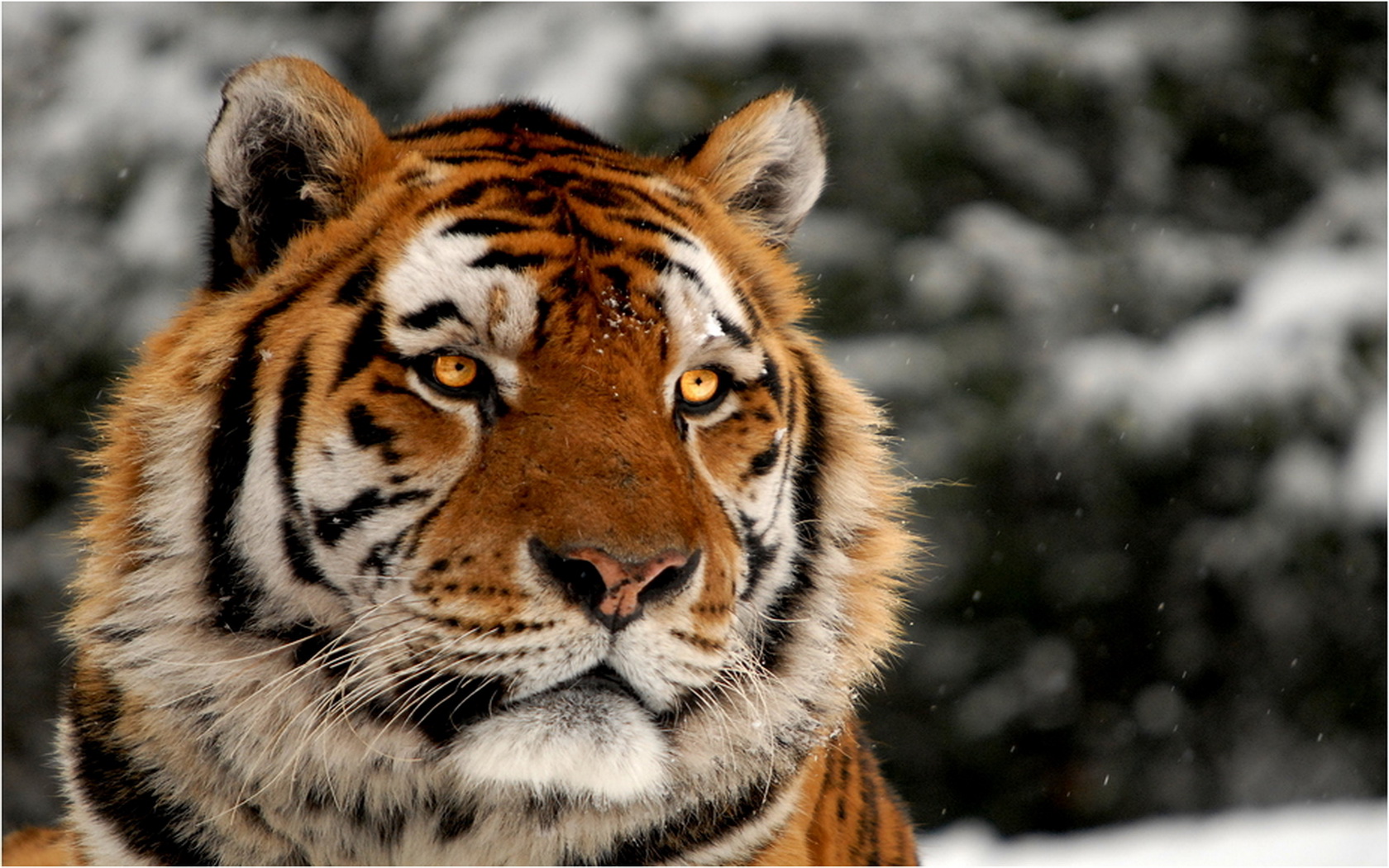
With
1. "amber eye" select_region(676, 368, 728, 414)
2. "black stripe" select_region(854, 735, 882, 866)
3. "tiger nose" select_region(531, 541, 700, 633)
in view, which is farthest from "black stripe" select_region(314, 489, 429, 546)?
"black stripe" select_region(854, 735, 882, 866)

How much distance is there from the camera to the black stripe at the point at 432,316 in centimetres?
177

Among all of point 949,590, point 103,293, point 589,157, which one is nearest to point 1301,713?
point 949,590

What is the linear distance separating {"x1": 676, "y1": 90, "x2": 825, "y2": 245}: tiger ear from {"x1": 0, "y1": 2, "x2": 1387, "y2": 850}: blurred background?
2.60 meters

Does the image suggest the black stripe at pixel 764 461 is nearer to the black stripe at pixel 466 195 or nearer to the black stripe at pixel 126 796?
the black stripe at pixel 466 195

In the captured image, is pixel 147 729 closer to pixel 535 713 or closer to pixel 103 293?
pixel 535 713

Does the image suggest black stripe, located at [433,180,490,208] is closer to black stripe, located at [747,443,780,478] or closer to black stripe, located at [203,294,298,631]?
black stripe, located at [203,294,298,631]

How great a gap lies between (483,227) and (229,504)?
55 centimetres

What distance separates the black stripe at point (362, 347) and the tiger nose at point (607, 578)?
41 cm

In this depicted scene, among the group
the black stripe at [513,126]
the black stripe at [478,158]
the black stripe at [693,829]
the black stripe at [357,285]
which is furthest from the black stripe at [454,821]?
the black stripe at [513,126]

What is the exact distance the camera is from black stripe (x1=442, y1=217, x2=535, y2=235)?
1896 mm

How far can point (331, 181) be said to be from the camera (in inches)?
78.1

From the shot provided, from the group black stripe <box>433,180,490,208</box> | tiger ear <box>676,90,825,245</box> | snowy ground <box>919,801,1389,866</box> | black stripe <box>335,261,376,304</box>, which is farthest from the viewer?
snowy ground <box>919,801,1389,866</box>

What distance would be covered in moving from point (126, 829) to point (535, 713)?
710 millimetres

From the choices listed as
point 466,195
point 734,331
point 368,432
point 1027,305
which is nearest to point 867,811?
point 734,331
